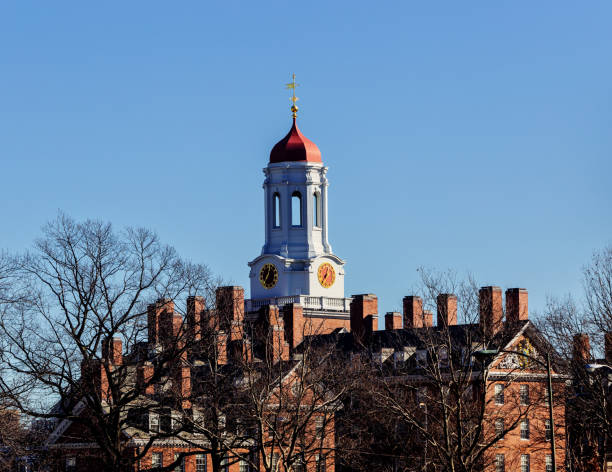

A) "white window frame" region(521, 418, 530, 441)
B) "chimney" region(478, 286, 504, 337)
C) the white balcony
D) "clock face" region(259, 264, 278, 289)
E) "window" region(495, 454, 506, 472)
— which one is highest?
"clock face" region(259, 264, 278, 289)

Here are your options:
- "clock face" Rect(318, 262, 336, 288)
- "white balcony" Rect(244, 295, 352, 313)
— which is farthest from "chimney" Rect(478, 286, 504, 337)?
"clock face" Rect(318, 262, 336, 288)

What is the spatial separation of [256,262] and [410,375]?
118ft

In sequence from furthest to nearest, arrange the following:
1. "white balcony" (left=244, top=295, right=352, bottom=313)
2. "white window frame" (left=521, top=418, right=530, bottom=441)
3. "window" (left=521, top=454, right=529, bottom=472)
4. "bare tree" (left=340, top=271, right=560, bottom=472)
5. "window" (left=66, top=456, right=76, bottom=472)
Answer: "white balcony" (left=244, top=295, right=352, bottom=313)
"white window frame" (left=521, top=418, right=530, bottom=441)
"window" (left=521, top=454, right=529, bottom=472)
"window" (left=66, top=456, right=76, bottom=472)
"bare tree" (left=340, top=271, right=560, bottom=472)

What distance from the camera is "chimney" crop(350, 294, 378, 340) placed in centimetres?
11156

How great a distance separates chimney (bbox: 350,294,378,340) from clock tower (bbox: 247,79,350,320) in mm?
15338

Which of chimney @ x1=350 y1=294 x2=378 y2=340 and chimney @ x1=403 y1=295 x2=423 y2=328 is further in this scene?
chimney @ x1=350 y1=294 x2=378 y2=340

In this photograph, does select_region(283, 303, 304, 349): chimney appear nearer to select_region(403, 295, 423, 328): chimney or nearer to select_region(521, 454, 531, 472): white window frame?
select_region(403, 295, 423, 328): chimney

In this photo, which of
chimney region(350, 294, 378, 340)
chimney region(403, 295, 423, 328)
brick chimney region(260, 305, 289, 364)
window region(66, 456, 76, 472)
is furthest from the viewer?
chimney region(350, 294, 378, 340)

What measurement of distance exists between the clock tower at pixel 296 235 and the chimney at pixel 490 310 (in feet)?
109

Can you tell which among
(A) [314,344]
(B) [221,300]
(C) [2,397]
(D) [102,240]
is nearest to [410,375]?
(A) [314,344]

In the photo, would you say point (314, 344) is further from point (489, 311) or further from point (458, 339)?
point (489, 311)

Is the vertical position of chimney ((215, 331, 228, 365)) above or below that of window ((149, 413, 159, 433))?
above

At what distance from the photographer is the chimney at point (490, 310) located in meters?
78.9

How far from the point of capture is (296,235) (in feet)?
436
